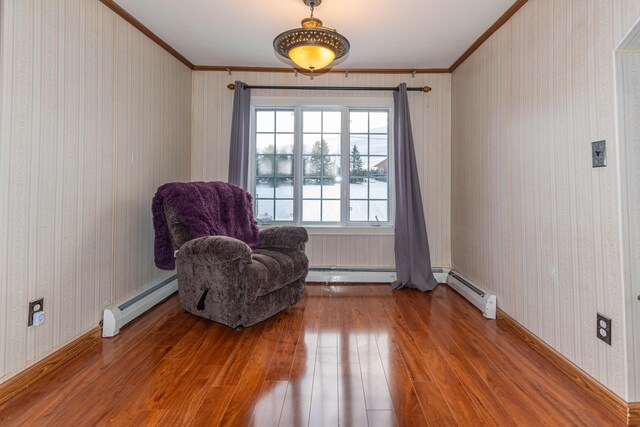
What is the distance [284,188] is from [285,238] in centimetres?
102

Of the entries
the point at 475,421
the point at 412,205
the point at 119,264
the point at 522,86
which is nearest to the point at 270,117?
the point at 412,205

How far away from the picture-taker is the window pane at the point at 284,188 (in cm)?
382

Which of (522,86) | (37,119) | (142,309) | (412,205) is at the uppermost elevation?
(522,86)

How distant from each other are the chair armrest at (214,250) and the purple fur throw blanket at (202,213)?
0.12m

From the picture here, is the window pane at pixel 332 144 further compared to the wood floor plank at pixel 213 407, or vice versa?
the window pane at pixel 332 144

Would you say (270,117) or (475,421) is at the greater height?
(270,117)

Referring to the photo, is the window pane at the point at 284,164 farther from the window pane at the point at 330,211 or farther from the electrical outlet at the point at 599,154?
the electrical outlet at the point at 599,154

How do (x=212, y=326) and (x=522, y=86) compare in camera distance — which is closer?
(x=522, y=86)

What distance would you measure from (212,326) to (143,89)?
2.09 meters

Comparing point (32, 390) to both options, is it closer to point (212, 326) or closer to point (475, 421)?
point (212, 326)

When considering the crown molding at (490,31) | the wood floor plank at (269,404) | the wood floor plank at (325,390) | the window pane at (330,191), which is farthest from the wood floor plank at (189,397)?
the crown molding at (490,31)

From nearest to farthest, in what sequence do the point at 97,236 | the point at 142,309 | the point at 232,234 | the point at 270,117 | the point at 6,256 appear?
the point at 6,256 < the point at 97,236 < the point at 142,309 < the point at 232,234 < the point at 270,117

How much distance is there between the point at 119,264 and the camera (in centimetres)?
251

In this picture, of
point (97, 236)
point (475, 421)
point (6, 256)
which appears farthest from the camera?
point (97, 236)
